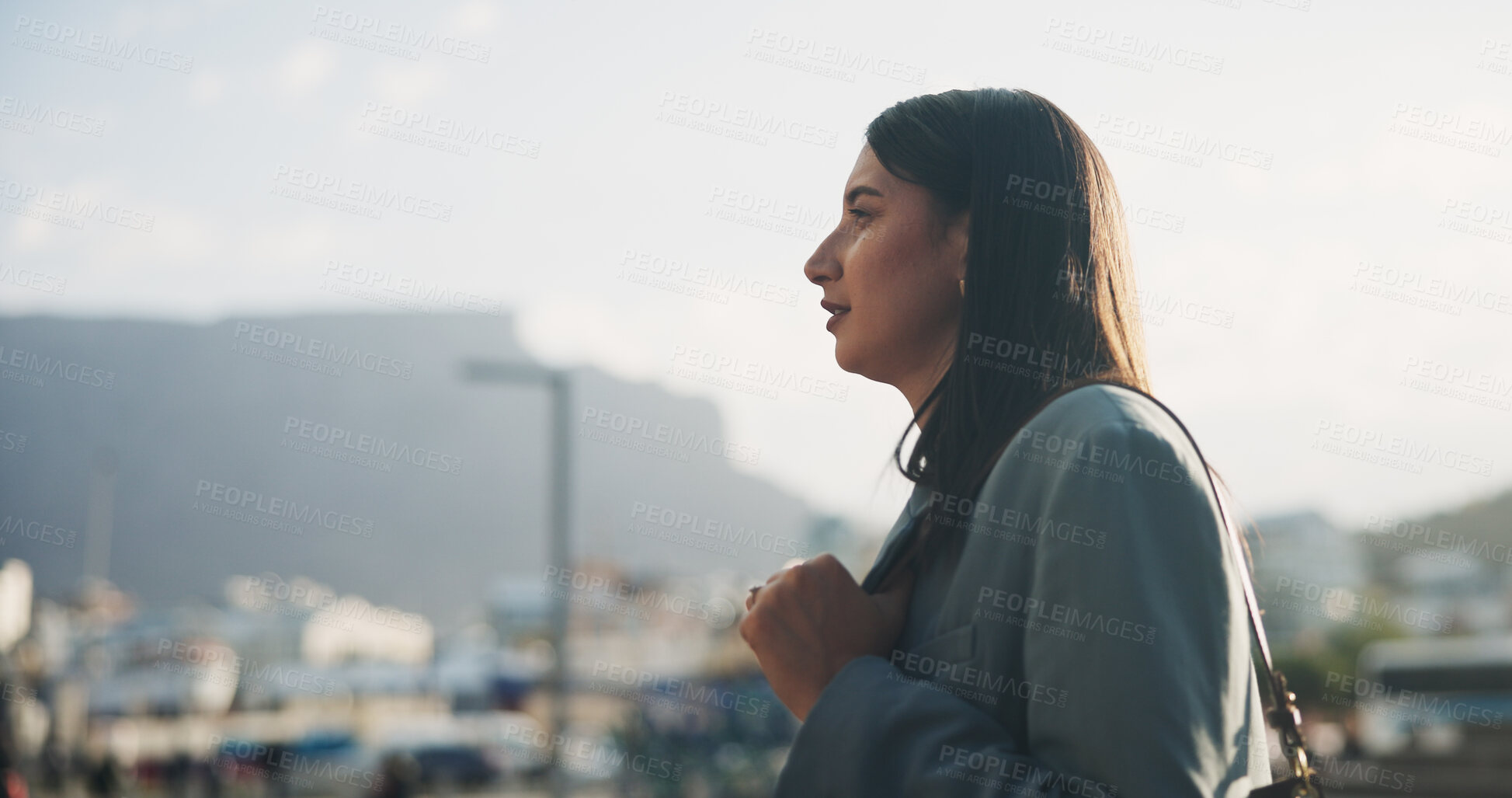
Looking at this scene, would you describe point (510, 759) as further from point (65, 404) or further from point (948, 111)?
point (65, 404)

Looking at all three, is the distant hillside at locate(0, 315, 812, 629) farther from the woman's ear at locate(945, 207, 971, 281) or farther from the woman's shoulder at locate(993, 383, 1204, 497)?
the woman's shoulder at locate(993, 383, 1204, 497)

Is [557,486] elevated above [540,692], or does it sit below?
above

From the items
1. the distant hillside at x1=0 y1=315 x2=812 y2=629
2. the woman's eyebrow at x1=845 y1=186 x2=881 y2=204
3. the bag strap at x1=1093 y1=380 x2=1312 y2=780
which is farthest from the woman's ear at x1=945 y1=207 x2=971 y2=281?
the distant hillside at x1=0 y1=315 x2=812 y2=629

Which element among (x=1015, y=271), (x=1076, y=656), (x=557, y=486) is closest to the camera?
(x=1076, y=656)

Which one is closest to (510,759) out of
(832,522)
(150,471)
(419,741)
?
(419,741)

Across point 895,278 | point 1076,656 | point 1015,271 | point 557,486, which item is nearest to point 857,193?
point 895,278

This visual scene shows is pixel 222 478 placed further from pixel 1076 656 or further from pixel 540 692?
pixel 1076 656

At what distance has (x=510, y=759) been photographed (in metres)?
38.1

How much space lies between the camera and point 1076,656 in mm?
1028

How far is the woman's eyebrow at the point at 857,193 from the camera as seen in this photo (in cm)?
151

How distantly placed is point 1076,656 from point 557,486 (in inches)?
630

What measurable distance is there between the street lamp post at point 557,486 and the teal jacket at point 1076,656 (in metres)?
13.4

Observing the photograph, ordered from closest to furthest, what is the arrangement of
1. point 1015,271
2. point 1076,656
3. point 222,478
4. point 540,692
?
point 1076,656, point 1015,271, point 540,692, point 222,478

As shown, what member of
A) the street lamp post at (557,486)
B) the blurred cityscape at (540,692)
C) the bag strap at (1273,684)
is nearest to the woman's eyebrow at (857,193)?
the bag strap at (1273,684)
